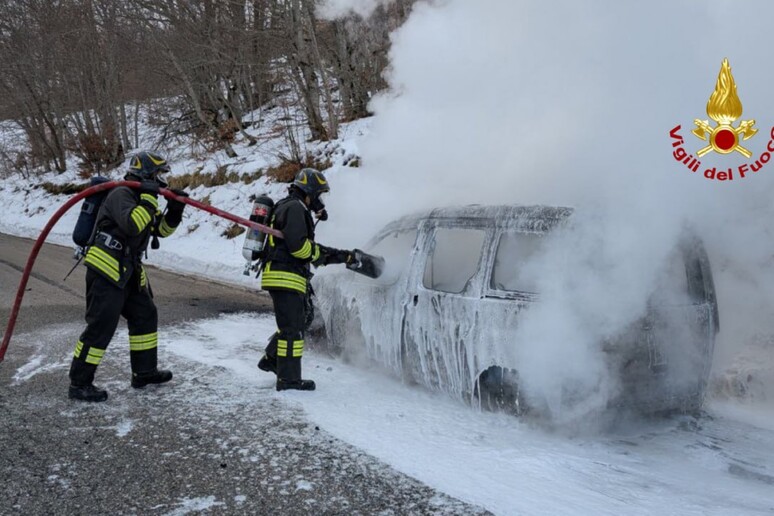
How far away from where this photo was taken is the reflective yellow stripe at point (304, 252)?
481 cm

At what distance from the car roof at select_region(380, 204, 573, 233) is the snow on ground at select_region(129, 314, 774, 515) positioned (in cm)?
134

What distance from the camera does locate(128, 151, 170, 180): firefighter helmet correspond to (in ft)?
15.9

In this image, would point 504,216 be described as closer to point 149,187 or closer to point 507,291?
point 507,291

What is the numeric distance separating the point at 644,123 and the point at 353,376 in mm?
3101

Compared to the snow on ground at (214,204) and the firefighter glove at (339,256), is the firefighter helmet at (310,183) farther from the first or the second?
the snow on ground at (214,204)

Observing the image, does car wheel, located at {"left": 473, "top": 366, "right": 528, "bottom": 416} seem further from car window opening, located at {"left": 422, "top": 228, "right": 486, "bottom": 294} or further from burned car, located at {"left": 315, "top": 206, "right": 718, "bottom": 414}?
car window opening, located at {"left": 422, "top": 228, "right": 486, "bottom": 294}

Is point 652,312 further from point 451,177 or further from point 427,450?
point 451,177

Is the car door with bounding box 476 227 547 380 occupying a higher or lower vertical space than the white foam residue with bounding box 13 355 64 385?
higher

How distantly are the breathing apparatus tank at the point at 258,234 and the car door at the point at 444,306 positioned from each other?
49.7 inches

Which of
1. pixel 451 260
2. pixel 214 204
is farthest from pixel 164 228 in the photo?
pixel 214 204

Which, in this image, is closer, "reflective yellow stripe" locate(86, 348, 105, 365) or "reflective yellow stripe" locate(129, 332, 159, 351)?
"reflective yellow stripe" locate(86, 348, 105, 365)

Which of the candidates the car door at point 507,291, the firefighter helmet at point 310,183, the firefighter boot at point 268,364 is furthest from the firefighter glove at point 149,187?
the car door at point 507,291

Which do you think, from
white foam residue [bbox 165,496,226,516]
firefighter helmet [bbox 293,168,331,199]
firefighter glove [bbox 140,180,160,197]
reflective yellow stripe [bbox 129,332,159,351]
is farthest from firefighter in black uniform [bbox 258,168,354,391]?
white foam residue [bbox 165,496,226,516]

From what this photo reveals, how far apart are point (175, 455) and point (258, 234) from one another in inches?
74.4
